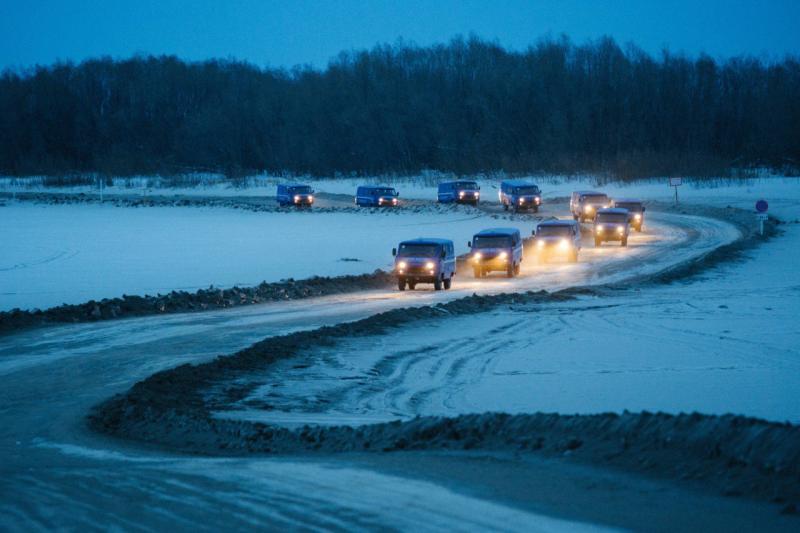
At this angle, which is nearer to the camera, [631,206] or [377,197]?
[631,206]

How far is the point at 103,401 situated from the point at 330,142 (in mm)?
131172

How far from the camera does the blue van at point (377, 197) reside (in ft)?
269

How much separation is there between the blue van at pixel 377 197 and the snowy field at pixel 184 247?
5878 mm

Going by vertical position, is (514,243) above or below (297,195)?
below

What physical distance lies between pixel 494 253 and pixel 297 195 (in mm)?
49025

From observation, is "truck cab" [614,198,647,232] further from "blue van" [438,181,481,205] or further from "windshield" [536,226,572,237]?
"blue van" [438,181,481,205]

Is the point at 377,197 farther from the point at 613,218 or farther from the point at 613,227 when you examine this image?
the point at 613,227

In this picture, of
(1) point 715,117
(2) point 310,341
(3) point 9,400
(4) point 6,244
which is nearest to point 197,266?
(4) point 6,244

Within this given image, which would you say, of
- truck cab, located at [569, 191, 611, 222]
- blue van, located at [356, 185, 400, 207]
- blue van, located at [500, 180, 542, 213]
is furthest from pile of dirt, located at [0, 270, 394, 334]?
blue van, located at [356, 185, 400, 207]

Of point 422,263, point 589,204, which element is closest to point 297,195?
point 589,204

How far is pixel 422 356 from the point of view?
19.4 m

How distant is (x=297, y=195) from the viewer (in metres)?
84.1

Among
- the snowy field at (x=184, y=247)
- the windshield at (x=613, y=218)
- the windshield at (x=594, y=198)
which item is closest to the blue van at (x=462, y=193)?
the snowy field at (x=184, y=247)

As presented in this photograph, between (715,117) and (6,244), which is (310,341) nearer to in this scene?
(6,244)
